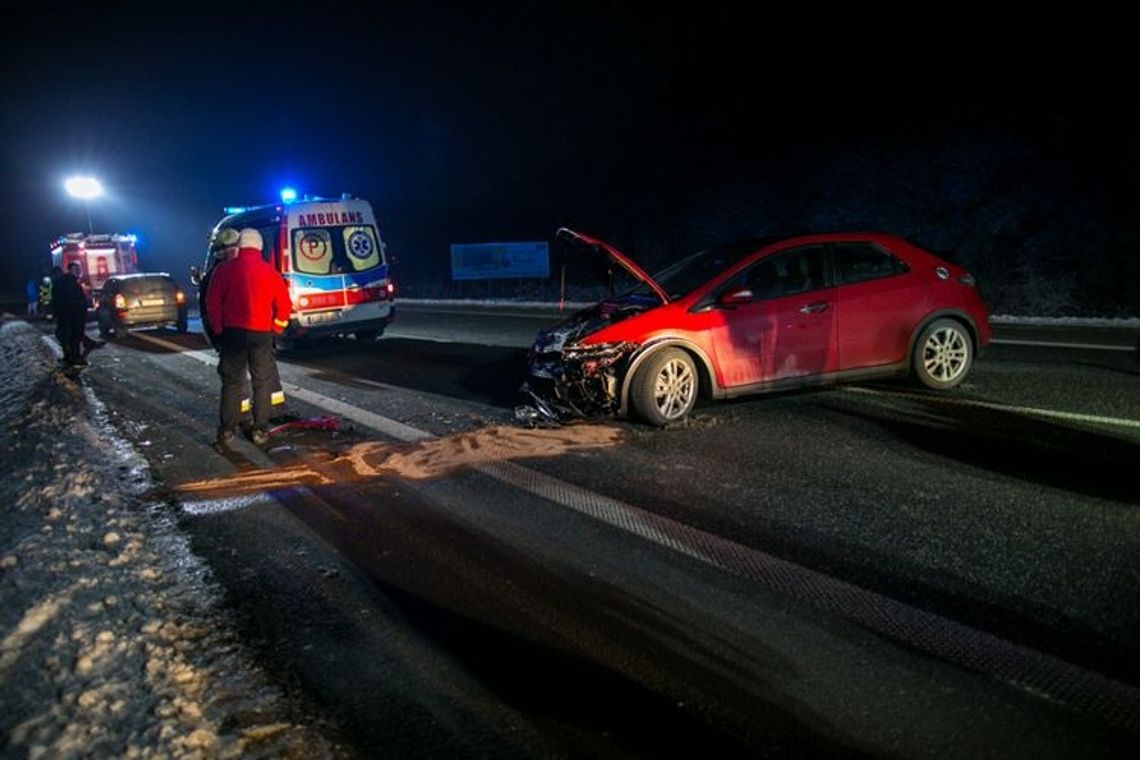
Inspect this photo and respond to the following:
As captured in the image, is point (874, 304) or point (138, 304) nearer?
point (874, 304)

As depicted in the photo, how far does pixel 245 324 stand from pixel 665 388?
143 inches

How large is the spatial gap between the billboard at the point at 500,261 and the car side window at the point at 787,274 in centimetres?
2172

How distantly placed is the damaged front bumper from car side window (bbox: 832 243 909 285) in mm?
2133

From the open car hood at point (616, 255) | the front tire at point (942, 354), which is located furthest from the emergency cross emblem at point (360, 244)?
the front tire at point (942, 354)

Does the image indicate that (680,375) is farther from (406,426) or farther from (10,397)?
(10,397)

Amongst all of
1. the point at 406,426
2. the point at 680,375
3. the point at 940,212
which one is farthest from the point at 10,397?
the point at 940,212

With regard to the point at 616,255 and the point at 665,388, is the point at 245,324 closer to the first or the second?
the point at 616,255

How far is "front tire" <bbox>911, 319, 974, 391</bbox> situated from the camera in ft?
23.4

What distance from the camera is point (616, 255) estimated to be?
6.90 meters

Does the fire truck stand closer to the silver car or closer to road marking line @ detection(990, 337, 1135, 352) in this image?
the silver car

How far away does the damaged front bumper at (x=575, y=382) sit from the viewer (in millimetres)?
6410

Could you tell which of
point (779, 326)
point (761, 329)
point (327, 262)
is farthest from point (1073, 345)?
point (327, 262)

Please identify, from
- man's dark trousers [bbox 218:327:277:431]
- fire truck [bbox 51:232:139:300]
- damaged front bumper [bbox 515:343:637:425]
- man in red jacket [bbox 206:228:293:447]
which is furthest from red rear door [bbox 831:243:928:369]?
fire truck [bbox 51:232:139:300]

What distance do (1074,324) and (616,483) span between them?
11.8m
